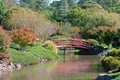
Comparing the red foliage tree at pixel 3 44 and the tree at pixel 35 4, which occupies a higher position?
the tree at pixel 35 4

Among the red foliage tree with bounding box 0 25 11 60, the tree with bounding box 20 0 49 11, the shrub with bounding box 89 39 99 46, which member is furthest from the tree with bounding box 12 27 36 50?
the tree with bounding box 20 0 49 11

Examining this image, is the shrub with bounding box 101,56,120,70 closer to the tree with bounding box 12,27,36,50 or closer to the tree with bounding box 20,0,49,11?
the tree with bounding box 12,27,36,50

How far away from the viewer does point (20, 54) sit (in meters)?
38.8

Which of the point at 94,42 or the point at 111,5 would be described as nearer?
the point at 94,42

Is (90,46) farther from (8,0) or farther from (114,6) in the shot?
(114,6)

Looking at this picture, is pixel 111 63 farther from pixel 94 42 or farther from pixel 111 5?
pixel 111 5

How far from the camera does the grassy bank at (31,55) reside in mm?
37875

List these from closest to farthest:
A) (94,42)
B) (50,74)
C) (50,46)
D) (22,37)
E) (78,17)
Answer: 1. (50,74)
2. (22,37)
3. (50,46)
4. (94,42)
5. (78,17)

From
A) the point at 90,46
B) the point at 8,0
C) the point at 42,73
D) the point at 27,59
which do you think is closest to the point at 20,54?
the point at 27,59

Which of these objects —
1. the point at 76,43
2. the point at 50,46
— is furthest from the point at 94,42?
the point at 50,46

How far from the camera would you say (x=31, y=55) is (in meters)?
40.4

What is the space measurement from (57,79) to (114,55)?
212 inches

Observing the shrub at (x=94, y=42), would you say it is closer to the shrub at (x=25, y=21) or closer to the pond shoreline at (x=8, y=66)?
the shrub at (x=25, y=21)

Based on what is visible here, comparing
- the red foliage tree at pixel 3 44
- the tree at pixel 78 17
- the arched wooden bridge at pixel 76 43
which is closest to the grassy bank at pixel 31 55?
the red foliage tree at pixel 3 44
